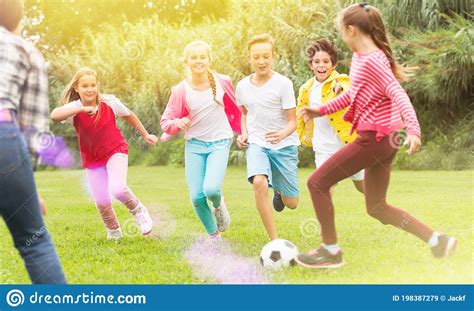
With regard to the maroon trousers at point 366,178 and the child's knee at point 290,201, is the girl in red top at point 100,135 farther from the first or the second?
the maroon trousers at point 366,178

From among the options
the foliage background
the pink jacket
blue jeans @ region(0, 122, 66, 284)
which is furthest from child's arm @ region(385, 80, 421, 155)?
the foliage background

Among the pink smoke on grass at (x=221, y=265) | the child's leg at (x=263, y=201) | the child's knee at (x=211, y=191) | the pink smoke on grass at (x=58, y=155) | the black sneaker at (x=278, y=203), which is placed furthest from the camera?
the pink smoke on grass at (x=58, y=155)

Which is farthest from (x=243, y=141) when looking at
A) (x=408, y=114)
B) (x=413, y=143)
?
(x=413, y=143)

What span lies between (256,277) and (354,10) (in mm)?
1715

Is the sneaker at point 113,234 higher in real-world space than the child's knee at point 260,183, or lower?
lower

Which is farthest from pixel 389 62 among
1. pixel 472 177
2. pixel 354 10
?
pixel 472 177

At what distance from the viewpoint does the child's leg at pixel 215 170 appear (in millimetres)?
5102

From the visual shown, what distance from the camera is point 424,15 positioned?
32.6 feet

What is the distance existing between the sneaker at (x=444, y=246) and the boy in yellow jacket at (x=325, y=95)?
52.6 inches

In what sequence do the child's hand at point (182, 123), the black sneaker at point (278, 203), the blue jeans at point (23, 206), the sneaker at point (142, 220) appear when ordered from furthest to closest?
1. the black sneaker at point (278, 203)
2. the sneaker at point (142, 220)
3. the child's hand at point (182, 123)
4. the blue jeans at point (23, 206)

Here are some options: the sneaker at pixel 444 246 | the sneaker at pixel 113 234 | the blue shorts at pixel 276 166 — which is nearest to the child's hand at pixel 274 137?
the blue shorts at pixel 276 166

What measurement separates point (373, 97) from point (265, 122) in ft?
3.62

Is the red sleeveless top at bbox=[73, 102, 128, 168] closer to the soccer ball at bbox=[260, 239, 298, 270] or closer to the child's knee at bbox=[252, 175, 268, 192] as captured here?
the child's knee at bbox=[252, 175, 268, 192]
